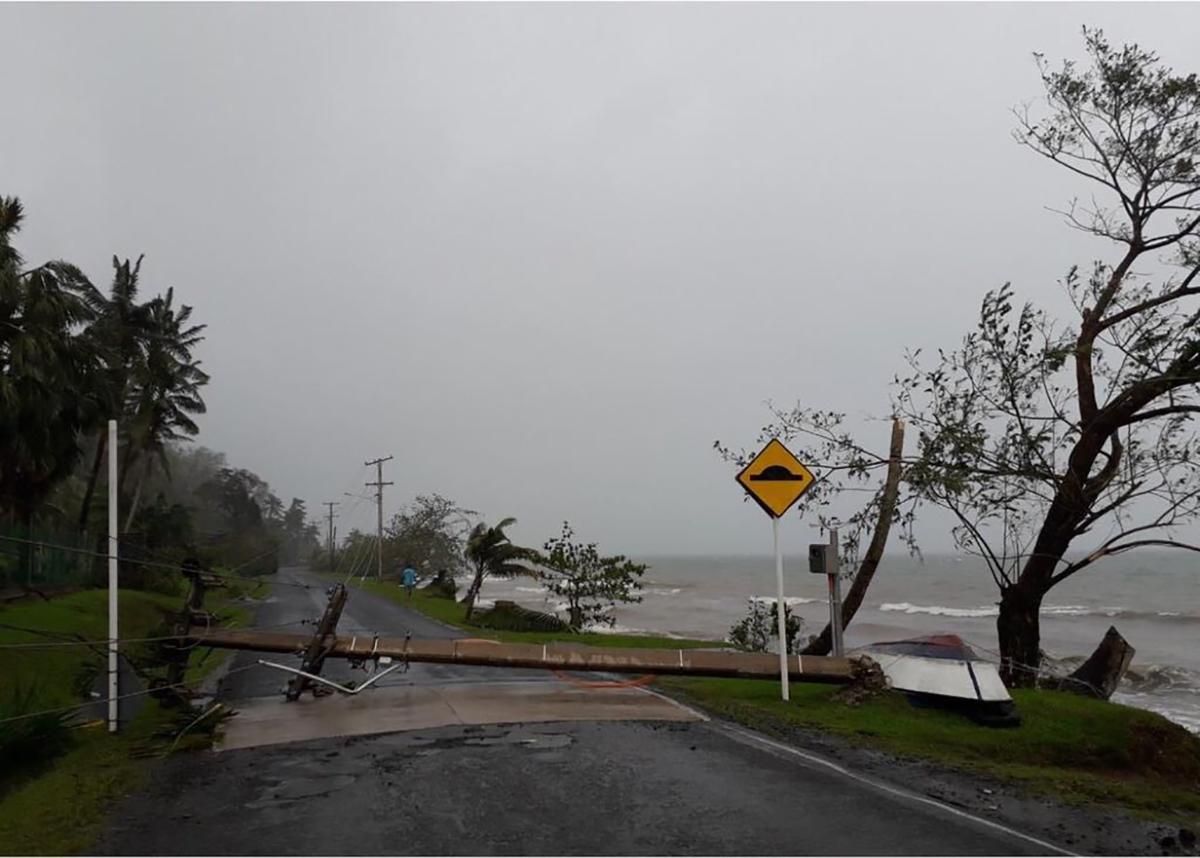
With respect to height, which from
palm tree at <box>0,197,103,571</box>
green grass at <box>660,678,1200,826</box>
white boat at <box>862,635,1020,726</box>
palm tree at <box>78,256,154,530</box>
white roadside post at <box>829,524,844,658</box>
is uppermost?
palm tree at <box>78,256,154,530</box>

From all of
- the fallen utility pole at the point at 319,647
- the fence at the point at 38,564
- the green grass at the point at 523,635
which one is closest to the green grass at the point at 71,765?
the fallen utility pole at the point at 319,647

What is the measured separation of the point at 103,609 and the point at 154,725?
16293 mm

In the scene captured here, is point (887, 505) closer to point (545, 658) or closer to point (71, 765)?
point (545, 658)

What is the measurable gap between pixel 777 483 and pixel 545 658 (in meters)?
3.77

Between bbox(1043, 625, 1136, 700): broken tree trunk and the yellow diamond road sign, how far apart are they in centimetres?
595

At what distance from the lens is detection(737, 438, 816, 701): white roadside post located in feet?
36.4

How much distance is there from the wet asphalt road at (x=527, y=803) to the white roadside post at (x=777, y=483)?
2872 mm

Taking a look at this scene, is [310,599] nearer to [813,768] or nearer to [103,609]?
[103,609]

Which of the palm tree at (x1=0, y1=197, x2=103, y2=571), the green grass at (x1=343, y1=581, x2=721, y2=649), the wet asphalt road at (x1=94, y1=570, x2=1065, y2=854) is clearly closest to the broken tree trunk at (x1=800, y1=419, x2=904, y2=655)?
the green grass at (x1=343, y1=581, x2=721, y2=649)

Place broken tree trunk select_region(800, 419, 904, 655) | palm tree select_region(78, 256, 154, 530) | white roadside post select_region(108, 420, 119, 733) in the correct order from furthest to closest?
1. palm tree select_region(78, 256, 154, 530)
2. broken tree trunk select_region(800, 419, 904, 655)
3. white roadside post select_region(108, 420, 119, 733)

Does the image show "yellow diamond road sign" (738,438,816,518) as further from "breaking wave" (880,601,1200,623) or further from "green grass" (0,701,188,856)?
"breaking wave" (880,601,1200,623)

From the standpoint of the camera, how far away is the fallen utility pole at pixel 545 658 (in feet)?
36.9

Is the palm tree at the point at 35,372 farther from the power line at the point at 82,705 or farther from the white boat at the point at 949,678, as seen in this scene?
the white boat at the point at 949,678

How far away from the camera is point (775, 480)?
11.2 metres
